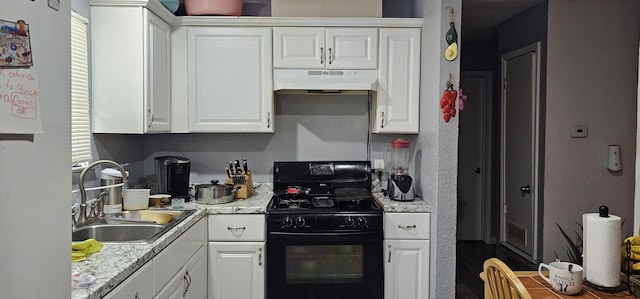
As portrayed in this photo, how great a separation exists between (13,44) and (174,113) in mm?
2298

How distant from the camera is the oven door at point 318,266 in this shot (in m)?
2.81

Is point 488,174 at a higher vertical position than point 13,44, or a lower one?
lower

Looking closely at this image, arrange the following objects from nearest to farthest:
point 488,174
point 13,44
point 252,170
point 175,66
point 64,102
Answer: point 13,44
point 64,102
point 175,66
point 252,170
point 488,174

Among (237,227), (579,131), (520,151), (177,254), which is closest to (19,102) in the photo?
(177,254)

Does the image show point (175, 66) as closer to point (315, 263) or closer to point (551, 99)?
point (315, 263)

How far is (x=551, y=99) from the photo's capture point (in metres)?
3.84

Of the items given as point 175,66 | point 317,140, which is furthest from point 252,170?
point 175,66

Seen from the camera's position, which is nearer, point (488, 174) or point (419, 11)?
point (419, 11)

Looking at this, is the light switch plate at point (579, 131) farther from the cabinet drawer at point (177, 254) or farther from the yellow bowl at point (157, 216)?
the yellow bowl at point (157, 216)

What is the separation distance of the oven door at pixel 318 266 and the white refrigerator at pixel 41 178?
177cm

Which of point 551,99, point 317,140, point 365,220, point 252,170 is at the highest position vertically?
point 551,99

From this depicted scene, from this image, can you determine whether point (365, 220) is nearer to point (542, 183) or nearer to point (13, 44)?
point (542, 183)

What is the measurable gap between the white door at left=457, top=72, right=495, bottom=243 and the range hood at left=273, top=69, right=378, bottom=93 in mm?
2783

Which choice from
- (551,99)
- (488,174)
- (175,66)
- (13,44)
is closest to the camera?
(13,44)
